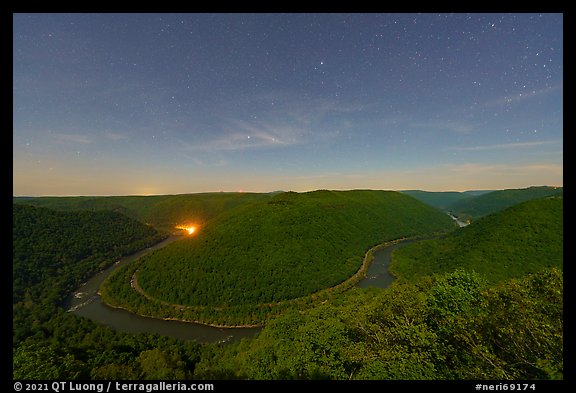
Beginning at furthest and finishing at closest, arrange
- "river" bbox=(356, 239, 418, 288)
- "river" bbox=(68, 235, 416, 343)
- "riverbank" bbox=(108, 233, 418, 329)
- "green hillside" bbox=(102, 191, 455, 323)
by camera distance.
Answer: "river" bbox=(356, 239, 418, 288) → "green hillside" bbox=(102, 191, 455, 323) → "riverbank" bbox=(108, 233, 418, 329) → "river" bbox=(68, 235, 416, 343)

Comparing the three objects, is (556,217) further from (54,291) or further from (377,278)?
(54,291)

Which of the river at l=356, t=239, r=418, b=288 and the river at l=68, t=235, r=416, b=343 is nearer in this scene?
the river at l=68, t=235, r=416, b=343

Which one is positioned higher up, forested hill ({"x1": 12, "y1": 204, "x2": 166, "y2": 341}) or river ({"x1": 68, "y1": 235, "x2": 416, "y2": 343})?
forested hill ({"x1": 12, "y1": 204, "x2": 166, "y2": 341})

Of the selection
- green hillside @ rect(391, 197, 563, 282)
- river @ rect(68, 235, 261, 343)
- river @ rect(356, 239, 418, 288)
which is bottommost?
river @ rect(68, 235, 261, 343)

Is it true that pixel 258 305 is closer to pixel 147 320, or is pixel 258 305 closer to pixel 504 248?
pixel 147 320

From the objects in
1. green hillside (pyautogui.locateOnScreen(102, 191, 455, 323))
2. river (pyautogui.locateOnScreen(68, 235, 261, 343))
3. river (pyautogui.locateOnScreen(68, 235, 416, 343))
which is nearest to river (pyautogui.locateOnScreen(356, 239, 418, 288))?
river (pyautogui.locateOnScreen(68, 235, 416, 343))

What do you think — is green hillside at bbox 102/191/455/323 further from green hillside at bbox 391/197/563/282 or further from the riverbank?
green hillside at bbox 391/197/563/282
